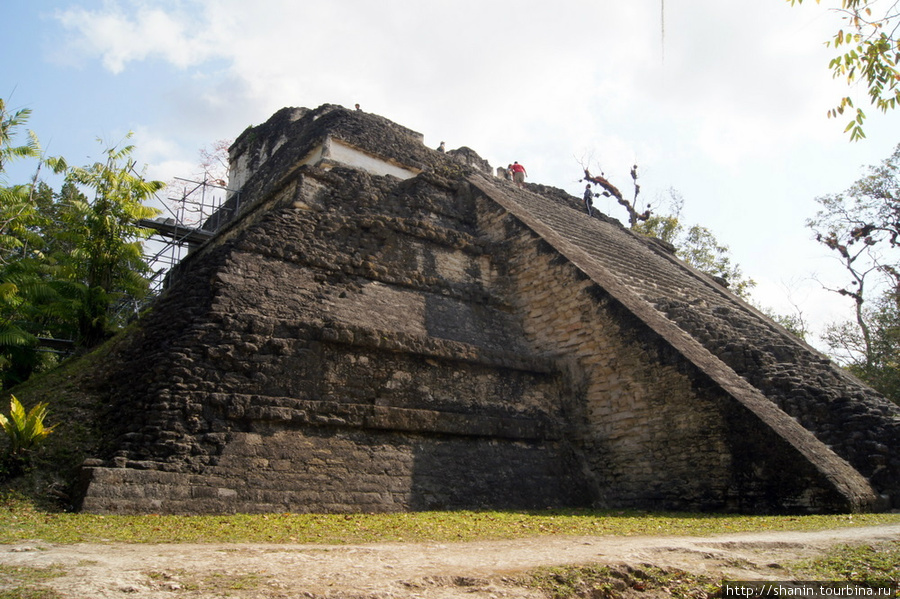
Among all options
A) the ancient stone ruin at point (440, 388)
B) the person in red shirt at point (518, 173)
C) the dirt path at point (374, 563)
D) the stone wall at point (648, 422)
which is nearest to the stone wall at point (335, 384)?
the ancient stone ruin at point (440, 388)

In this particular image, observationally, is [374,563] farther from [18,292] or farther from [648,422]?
[18,292]

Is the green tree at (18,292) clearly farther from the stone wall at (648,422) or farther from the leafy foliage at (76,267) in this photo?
the stone wall at (648,422)

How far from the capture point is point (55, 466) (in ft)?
19.3

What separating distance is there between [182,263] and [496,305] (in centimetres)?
586

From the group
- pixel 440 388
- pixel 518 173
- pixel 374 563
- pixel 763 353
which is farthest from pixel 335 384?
pixel 518 173

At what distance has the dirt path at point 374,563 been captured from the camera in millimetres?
3053

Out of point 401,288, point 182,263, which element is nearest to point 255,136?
point 182,263

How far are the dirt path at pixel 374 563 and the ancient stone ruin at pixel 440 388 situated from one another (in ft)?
6.10

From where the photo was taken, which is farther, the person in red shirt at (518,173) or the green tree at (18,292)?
the person in red shirt at (518,173)

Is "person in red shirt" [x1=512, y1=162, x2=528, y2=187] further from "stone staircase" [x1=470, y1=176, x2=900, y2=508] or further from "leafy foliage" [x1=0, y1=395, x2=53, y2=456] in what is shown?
"leafy foliage" [x1=0, y1=395, x2=53, y2=456]

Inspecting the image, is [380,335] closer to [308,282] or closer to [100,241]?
[308,282]

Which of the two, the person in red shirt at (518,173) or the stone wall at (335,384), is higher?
the person in red shirt at (518,173)

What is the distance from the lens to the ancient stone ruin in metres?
6.32

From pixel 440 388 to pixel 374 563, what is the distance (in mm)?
4280
